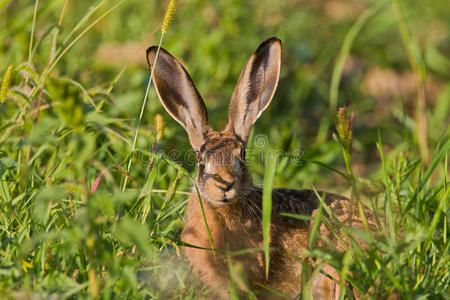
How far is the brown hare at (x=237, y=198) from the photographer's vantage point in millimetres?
3584

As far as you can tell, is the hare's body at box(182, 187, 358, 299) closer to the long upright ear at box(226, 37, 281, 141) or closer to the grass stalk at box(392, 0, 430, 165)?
the long upright ear at box(226, 37, 281, 141)

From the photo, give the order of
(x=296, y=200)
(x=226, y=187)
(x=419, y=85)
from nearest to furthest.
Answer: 1. (x=226, y=187)
2. (x=296, y=200)
3. (x=419, y=85)

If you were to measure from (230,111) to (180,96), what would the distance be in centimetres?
36

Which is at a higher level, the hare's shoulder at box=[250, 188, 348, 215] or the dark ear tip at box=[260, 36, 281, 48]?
the dark ear tip at box=[260, 36, 281, 48]

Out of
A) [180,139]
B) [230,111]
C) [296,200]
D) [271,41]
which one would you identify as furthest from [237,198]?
[180,139]

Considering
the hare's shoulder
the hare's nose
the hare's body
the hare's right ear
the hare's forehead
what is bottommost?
the hare's body

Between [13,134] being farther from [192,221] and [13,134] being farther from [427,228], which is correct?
[427,228]

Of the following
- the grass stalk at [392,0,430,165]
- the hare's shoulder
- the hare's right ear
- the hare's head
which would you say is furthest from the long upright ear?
the grass stalk at [392,0,430,165]

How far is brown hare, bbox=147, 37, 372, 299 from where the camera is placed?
3.58m

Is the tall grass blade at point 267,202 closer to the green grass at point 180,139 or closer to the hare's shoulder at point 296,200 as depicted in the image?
the green grass at point 180,139

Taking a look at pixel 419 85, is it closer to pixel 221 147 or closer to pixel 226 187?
pixel 221 147

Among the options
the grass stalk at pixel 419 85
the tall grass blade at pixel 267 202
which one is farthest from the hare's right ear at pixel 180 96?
the grass stalk at pixel 419 85

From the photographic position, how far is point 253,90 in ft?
13.5

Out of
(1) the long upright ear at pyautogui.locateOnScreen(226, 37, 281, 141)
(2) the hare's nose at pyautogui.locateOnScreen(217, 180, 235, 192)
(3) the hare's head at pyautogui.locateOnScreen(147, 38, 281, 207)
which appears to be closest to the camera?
(2) the hare's nose at pyautogui.locateOnScreen(217, 180, 235, 192)
